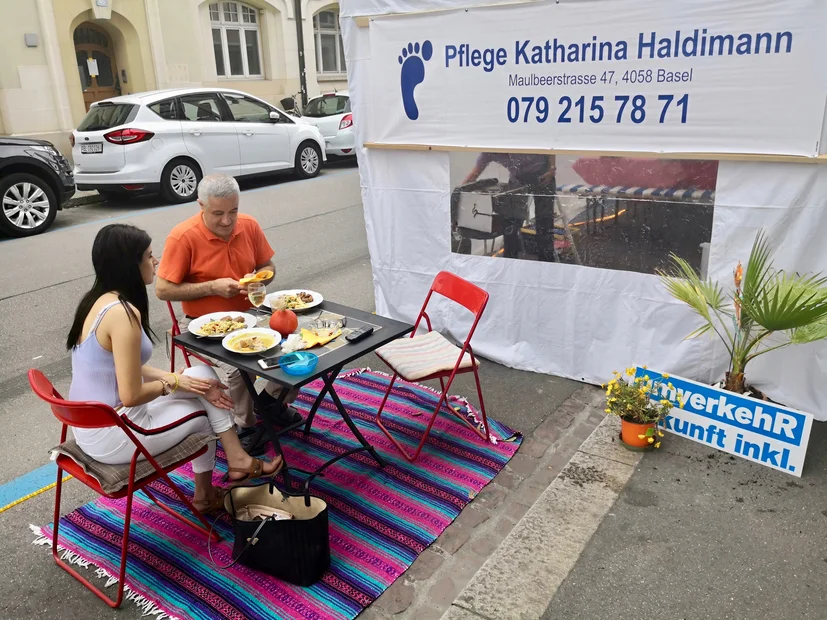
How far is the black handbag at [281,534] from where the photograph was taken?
2.71 meters

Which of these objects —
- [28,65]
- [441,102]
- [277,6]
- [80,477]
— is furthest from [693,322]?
[277,6]

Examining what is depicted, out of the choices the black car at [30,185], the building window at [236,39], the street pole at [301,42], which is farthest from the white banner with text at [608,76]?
the street pole at [301,42]

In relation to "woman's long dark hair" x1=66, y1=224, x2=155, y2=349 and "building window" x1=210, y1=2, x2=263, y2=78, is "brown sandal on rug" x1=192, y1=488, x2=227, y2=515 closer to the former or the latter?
"woman's long dark hair" x1=66, y1=224, x2=155, y2=349

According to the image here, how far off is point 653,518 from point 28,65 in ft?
48.5

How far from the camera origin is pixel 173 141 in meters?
10.4

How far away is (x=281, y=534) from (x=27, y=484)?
1741 mm

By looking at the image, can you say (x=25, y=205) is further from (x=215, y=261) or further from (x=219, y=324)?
(x=219, y=324)

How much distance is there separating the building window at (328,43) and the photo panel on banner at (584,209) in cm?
1876

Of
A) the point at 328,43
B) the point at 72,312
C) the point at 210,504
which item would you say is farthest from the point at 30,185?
the point at 328,43

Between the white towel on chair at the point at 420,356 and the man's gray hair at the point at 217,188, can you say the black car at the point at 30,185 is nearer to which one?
the man's gray hair at the point at 217,188

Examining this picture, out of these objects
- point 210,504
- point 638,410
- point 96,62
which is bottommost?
point 210,504

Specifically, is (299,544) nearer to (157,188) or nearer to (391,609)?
(391,609)

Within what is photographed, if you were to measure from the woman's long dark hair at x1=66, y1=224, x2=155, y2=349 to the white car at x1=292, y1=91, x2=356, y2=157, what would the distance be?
11.9 m

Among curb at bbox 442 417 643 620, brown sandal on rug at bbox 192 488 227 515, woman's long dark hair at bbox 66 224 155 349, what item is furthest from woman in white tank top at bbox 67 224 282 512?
curb at bbox 442 417 643 620
